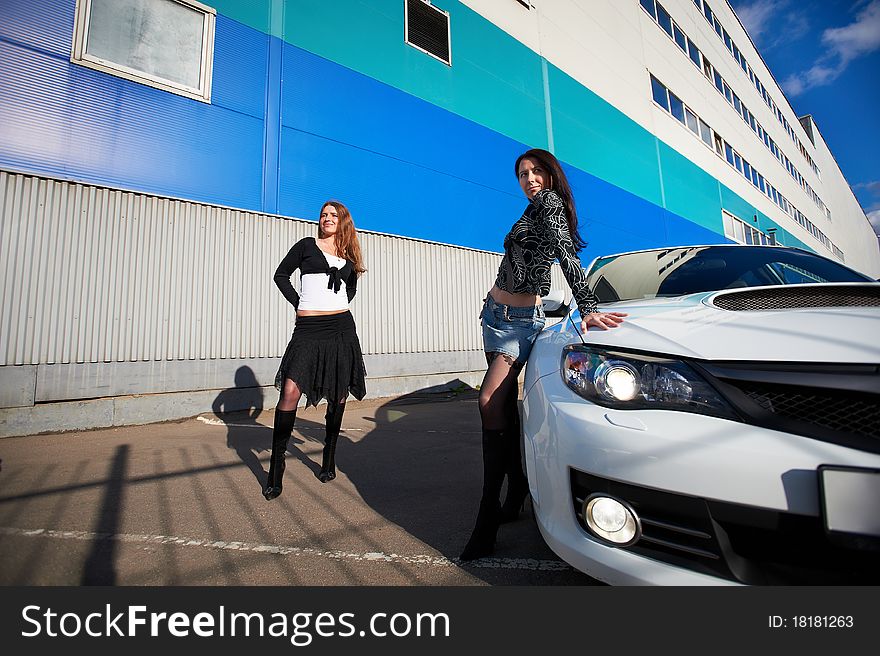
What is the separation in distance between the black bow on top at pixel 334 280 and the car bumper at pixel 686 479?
6.22ft

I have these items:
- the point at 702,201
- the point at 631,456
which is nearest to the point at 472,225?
the point at 631,456

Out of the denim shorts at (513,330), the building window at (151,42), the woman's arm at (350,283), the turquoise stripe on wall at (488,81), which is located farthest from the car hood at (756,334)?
the turquoise stripe on wall at (488,81)

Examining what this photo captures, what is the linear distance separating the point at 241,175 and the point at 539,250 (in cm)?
567

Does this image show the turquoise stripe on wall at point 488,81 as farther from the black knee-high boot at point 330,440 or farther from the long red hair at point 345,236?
the black knee-high boot at point 330,440

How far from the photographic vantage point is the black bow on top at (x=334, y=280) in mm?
2766

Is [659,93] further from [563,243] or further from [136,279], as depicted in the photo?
[563,243]

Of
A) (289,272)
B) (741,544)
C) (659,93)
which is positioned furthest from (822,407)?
(659,93)

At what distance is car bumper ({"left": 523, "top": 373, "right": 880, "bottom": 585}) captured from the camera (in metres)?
0.91

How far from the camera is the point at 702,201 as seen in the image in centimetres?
1791

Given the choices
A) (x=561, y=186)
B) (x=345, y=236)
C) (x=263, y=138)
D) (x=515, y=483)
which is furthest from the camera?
(x=263, y=138)

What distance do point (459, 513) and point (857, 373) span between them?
1.71 meters

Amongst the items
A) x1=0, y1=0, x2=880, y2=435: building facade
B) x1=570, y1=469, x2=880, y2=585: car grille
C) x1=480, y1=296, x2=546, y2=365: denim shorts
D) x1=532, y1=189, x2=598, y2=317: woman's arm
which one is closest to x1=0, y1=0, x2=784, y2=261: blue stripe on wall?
x1=0, y1=0, x2=880, y2=435: building facade

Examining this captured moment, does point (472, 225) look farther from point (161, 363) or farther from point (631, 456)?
point (631, 456)

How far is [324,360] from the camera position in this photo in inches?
106
